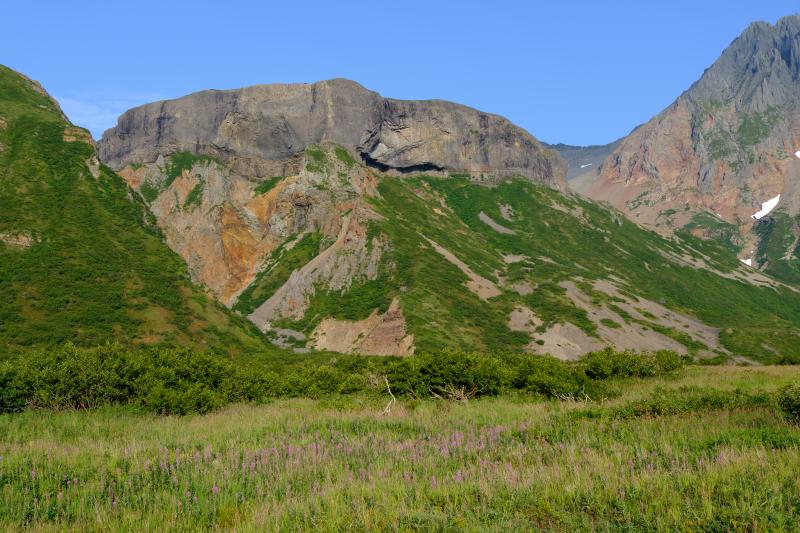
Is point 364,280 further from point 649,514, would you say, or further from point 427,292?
point 649,514

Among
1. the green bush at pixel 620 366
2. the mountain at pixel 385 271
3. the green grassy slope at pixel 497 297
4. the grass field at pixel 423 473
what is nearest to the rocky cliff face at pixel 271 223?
the mountain at pixel 385 271

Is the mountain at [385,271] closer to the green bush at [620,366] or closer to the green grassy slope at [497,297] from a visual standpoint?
the green grassy slope at [497,297]

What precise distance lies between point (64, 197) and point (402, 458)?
9584 cm

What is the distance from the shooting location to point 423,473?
38.2 ft

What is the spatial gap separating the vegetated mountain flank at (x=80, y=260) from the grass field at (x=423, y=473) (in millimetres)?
58642

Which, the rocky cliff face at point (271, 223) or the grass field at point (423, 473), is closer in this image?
A: the grass field at point (423, 473)

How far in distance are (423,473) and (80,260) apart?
273 feet

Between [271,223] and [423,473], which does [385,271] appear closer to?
[271,223]

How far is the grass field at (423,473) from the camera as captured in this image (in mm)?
8695

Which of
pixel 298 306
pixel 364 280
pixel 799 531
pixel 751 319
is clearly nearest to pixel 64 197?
pixel 298 306

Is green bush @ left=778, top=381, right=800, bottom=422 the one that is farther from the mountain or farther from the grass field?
the mountain

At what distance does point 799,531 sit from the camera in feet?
24.5

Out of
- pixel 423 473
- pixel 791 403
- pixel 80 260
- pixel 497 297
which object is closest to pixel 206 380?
pixel 423 473

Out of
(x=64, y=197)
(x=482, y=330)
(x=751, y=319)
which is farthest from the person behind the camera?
(x=751, y=319)
